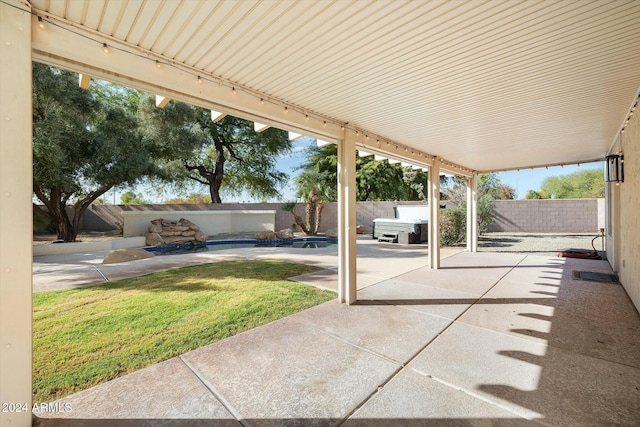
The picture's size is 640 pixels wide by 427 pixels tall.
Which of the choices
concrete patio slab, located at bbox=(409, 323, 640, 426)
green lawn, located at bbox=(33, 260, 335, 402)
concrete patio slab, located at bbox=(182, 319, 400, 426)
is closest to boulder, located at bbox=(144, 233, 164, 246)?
green lawn, located at bbox=(33, 260, 335, 402)

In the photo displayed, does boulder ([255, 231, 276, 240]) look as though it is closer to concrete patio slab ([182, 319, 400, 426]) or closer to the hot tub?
the hot tub

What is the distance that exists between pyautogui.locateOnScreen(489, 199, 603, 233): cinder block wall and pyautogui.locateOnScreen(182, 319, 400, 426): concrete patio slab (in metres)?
13.9

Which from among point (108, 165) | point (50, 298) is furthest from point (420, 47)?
point (108, 165)

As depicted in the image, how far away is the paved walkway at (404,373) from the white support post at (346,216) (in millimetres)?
399

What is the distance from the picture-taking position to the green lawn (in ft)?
7.90

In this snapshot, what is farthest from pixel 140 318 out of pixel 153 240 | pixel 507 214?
pixel 507 214

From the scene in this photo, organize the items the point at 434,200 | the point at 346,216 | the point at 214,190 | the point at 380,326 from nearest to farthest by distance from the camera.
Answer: the point at 380,326
the point at 346,216
the point at 434,200
the point at 214,190

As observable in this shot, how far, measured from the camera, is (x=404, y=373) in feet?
7.68

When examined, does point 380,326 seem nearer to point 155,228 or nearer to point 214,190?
point 155,228

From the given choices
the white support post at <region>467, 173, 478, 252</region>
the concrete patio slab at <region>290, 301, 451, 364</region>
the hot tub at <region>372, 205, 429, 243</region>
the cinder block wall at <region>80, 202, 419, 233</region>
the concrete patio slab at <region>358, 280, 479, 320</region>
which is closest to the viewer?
the concrete patio slab at <region>290, 301, 451, 364</region>

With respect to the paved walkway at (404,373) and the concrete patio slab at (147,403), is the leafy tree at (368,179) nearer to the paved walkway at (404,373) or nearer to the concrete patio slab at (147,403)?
the paved walkway at (404,373)

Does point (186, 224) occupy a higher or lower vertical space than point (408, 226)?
higher

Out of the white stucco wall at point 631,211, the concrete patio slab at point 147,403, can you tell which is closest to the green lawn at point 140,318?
the concrete patio slab at point 147,403

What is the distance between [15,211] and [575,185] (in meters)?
41.6
